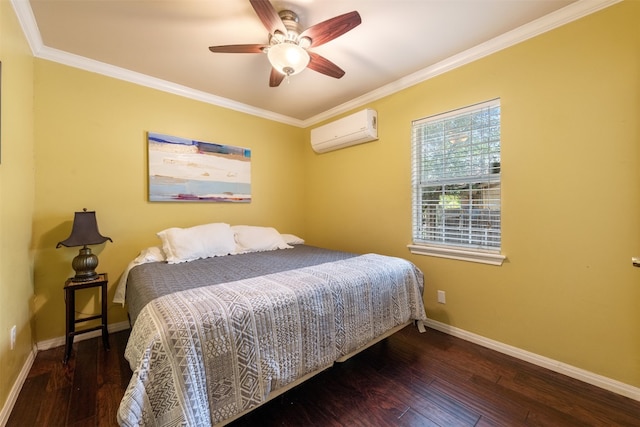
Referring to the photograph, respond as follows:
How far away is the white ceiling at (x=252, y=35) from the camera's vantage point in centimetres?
173

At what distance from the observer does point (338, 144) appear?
329 cm

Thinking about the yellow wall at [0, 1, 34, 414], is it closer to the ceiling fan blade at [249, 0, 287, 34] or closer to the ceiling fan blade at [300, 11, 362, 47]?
the ceiling fan blade at [249, 0, 287, 34]

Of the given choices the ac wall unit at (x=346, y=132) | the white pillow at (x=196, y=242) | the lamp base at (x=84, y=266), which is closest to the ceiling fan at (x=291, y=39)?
the ac wall unit at (x=346, y=132)

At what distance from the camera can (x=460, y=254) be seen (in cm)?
233

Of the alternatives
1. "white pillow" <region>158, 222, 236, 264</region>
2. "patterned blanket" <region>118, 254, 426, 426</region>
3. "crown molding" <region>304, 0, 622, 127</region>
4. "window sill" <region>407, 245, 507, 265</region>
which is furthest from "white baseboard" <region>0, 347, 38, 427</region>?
"crown molding" <region>304, 0, 622, 127</region>

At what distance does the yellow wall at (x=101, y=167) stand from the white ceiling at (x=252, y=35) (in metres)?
0.21

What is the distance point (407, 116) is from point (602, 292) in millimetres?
2031

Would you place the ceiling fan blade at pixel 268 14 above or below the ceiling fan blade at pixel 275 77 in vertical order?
above

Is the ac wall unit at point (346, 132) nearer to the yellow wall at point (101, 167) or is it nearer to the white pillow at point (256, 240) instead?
the yellow wall at point (101, 167)

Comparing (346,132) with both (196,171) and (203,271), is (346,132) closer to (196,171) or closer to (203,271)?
(196,171)

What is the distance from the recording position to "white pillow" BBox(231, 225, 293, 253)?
287 cm

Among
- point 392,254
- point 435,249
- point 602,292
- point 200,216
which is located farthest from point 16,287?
point 602,292

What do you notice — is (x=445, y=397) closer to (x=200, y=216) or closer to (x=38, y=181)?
(x=200, y=216)

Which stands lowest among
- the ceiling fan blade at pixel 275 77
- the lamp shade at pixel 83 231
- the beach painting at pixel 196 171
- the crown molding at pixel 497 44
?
the lamp shade at pixel 83 231
